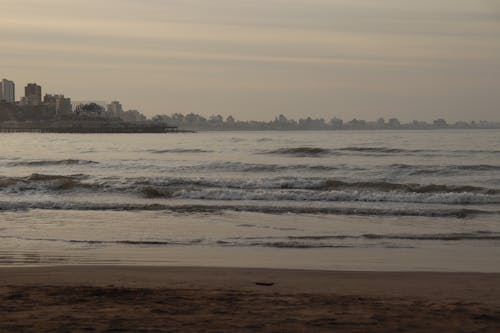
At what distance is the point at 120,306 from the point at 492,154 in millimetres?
41570

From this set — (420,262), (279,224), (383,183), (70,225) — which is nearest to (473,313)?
(420,262)

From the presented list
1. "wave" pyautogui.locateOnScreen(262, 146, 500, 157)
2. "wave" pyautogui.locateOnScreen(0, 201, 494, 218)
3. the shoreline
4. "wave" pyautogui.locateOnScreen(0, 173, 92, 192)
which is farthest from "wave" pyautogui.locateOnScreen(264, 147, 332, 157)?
the shoreline

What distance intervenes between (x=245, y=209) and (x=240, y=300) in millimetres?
11608

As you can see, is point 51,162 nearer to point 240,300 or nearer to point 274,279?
point 274,279

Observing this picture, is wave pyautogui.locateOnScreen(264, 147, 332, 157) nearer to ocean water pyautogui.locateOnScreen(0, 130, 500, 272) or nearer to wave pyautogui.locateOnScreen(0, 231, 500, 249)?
ocean water pyautogui.locateOnScreen(0, 130, 500, 272)

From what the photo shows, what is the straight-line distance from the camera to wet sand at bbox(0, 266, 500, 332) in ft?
19.8

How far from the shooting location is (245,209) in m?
18.8

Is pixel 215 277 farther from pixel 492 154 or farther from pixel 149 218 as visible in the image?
pixel 492 154

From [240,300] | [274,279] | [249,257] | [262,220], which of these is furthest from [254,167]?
[240,300]

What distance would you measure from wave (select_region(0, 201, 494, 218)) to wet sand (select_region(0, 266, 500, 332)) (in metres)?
8.65

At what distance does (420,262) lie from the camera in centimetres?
1067

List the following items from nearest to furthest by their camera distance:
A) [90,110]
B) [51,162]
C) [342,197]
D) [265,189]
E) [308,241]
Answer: [308,241], [342,197], [265,189], [51,162], [90,110]

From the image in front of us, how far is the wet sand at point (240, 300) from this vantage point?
604cm

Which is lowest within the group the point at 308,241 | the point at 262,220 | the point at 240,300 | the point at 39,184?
the point at 39,184
